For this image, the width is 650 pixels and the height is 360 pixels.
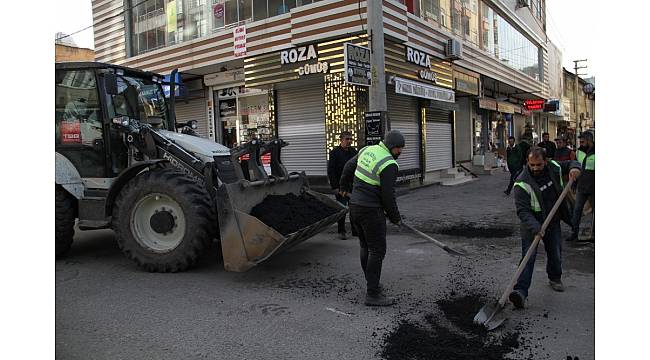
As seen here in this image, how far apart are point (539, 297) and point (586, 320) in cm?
65

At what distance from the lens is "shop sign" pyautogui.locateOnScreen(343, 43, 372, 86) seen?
8.90m

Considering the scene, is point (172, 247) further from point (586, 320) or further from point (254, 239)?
point (586, 320)

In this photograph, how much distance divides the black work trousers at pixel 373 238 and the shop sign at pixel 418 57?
10.3m

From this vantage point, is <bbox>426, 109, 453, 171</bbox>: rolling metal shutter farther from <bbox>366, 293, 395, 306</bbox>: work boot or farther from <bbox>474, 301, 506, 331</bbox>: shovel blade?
<bbox>474, 301, 506, 331</bbox>: shovel blade

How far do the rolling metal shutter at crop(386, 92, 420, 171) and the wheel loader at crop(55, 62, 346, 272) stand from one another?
25.8 ft

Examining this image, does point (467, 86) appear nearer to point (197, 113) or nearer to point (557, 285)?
point (197, 113)

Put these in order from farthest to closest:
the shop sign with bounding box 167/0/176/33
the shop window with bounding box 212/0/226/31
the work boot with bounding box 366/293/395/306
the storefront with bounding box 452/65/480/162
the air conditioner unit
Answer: the storefront with bounding box 452/65/480/162 → the shop sign with bounding box 167/0/176/33 → the air conditioner unit → the shop window with bounding box 212/0/226/31 → the work boot with bounding box 366/293/395/306

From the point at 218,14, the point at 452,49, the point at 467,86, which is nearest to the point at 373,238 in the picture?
the point at 452,49

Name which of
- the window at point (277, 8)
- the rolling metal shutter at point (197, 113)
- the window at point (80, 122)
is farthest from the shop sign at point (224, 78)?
the window at point (80, 122)

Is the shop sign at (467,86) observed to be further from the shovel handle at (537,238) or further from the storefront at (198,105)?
the shovel handle at (537,238)

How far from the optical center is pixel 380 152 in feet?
15.6

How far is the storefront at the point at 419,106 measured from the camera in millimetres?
13531

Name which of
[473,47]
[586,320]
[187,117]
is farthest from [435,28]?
[586,320]

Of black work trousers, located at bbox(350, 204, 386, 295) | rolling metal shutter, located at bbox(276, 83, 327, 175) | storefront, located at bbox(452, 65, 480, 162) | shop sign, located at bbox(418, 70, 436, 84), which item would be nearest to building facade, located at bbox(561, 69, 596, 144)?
storefront, located at bbox(452, 65, 480, 162)
